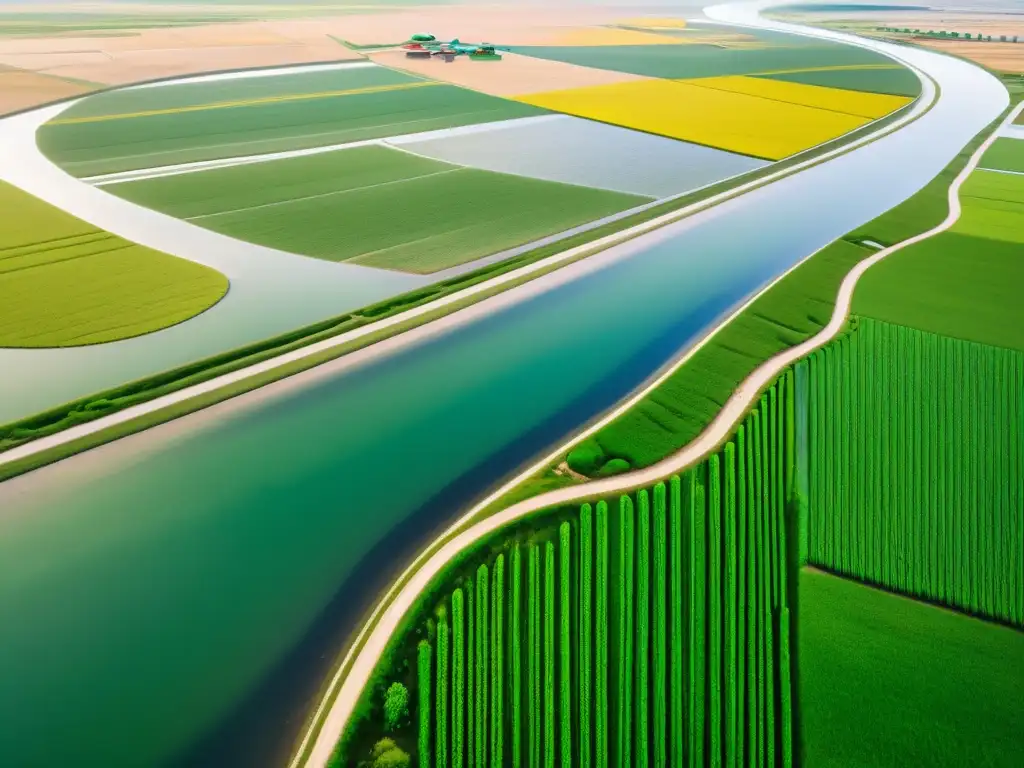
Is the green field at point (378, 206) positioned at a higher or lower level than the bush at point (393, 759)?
higher

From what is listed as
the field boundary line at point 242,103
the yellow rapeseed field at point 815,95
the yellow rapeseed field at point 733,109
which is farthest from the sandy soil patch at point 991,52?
the field boundary line at point 242,103

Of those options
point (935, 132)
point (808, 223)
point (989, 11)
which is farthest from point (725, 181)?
point (989, 11)

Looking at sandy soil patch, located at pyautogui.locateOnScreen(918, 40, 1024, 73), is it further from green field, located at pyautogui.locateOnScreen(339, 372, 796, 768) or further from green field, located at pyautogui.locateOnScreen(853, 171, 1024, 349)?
green field, located at pyautogui.locateOnScreen(339, 372, 796, 768)

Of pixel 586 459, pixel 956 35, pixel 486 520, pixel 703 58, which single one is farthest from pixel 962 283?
pixel 956 35

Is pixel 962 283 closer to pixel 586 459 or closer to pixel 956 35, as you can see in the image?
pixel 586 459

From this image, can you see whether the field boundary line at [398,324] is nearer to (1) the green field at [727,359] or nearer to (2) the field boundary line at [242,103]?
(1) the green field at [727,359]

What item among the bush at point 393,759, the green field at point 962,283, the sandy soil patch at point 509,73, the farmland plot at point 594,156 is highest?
the sandy soil patch at point 509,73

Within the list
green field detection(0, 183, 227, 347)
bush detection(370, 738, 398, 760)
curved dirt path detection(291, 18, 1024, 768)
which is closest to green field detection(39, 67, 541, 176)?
green field detection(0, 183, 227, 347)
